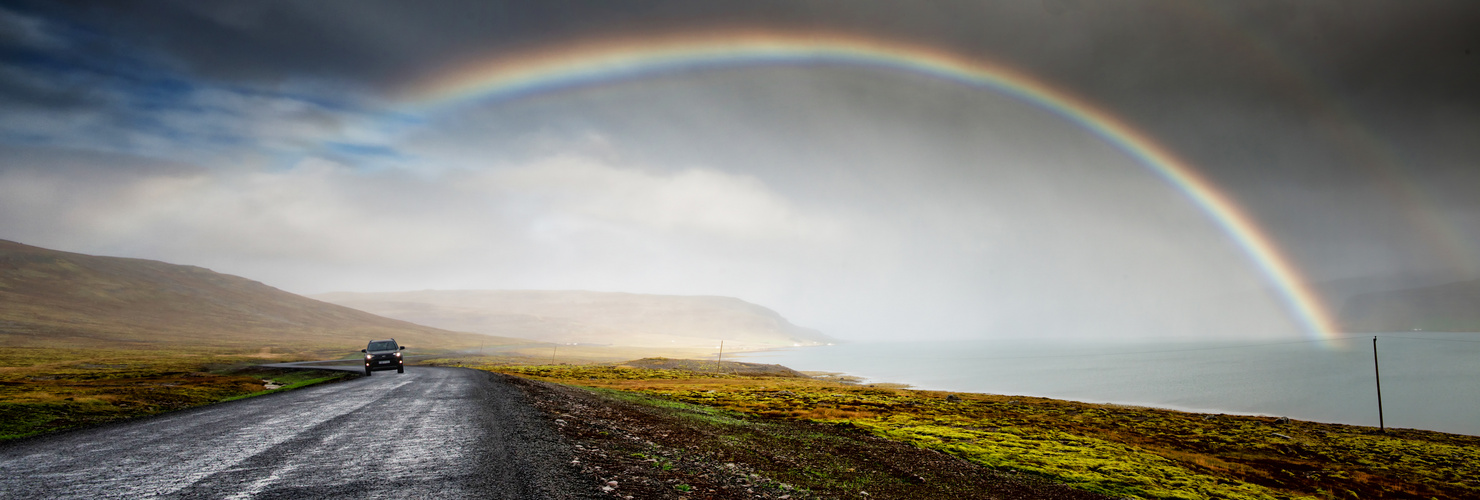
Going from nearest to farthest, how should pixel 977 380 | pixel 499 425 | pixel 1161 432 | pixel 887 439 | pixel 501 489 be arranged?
pixel 501 489, pixel 499 425, pixel 887 439, pixel 1161 432, pixel 977 380

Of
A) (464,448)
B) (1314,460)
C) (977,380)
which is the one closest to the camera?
(464,448)

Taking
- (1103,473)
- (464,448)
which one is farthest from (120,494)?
(1103,473)

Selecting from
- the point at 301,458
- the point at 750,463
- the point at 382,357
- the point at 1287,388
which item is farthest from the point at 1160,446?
the point at 1287,388

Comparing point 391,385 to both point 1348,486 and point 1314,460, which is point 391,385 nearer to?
point 1348,486

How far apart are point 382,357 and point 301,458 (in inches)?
1393

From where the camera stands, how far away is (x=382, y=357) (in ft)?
141

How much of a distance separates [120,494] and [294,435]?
594 cm

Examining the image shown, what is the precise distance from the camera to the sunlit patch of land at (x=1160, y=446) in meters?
25.2

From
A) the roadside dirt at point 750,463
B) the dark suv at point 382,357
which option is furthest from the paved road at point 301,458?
the dark suv at point 382,357

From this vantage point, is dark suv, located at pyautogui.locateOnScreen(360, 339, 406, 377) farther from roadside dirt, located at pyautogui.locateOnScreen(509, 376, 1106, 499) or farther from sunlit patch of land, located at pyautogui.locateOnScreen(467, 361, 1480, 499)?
roadside dirt, located at pyautogui.locateOnScreen(509, 376, 1106, 499)

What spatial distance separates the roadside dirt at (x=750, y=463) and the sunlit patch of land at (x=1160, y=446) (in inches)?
160

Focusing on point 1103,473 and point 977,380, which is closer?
point 1103,473

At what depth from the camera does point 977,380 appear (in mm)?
120125

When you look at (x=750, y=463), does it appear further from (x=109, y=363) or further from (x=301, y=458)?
(x=109, y=363)
